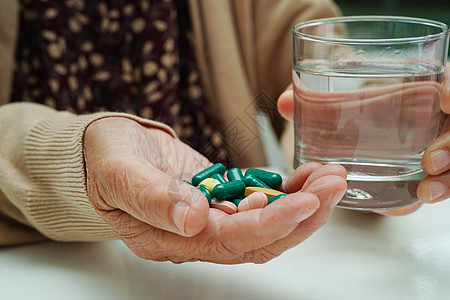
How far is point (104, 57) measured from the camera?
1259mm

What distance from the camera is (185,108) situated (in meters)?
1.37

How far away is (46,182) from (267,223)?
0.43 m

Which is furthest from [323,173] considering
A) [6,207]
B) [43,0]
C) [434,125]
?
[43,0]

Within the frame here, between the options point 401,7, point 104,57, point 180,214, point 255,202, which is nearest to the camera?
point 180,214

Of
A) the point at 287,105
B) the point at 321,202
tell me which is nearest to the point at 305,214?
the point at 321,202

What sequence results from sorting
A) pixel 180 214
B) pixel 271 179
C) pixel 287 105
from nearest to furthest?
1. pixel 180 214
2. pixel 271 179
3. pixel 287 105

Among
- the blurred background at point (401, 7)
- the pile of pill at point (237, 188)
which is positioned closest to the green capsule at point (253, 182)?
the pile of pill at point (237, 188)

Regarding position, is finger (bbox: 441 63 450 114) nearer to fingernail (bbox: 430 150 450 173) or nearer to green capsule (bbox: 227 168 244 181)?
fingernail (bbox: 430 150 450 173)

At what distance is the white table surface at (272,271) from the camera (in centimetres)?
61

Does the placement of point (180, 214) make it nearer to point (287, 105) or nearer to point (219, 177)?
point (219, 177)

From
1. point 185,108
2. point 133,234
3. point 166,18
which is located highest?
point 166,18

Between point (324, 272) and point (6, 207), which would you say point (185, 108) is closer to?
point (6, 207)

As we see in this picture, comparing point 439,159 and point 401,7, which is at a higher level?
point 439,159

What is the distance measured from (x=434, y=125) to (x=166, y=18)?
0.79m
